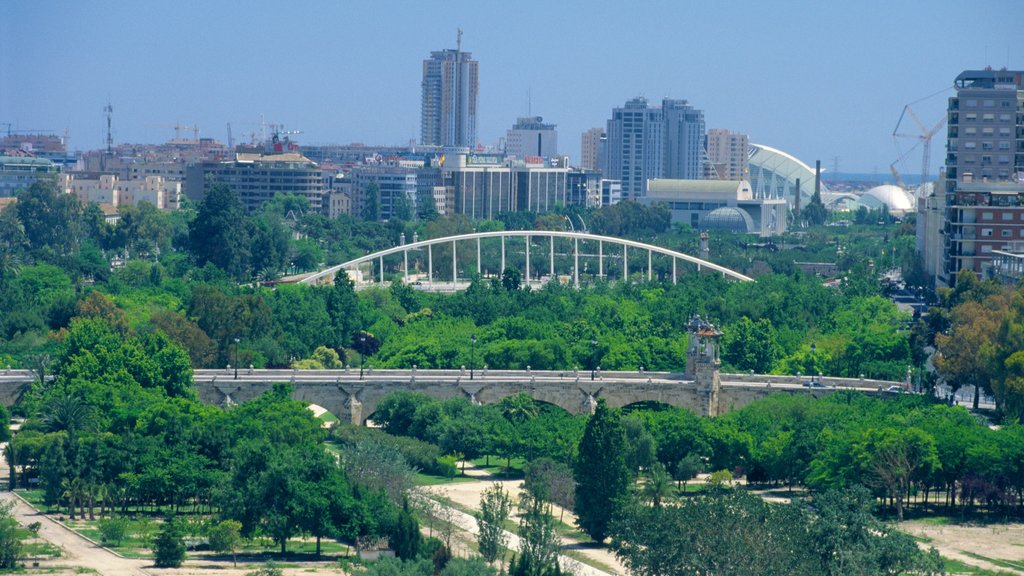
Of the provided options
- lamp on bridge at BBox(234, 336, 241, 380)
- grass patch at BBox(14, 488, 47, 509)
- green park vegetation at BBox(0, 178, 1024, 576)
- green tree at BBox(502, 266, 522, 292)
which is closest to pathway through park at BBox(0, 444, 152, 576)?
grass patch at BBox(14, 488, 47, 509)

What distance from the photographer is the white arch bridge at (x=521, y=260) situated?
5955 inches

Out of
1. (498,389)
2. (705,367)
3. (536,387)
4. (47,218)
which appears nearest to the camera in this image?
(705,367)

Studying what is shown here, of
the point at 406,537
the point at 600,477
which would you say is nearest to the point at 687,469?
the point at 600,477

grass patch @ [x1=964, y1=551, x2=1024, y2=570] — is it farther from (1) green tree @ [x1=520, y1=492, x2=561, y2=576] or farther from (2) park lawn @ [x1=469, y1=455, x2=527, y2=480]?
(2) park lawn @ [x1=469, y1=455, x2=527, y2=480]

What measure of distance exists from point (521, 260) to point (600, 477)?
337ft

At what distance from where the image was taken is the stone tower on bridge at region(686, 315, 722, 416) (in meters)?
86.9

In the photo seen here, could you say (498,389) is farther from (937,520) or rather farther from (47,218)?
(47,218)

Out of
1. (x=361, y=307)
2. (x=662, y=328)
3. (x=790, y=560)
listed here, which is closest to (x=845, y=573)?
(x=790, y=560)

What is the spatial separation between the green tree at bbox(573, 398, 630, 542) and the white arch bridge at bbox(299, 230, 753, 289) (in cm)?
7677

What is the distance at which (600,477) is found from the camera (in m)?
67.8

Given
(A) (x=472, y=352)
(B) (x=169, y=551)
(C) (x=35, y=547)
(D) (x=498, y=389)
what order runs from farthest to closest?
(A) (x=472, y=352), (D) (x=498, y=389), (C) (x=35, y=547), (B) (x=169, y=551)

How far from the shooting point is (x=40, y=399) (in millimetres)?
82562

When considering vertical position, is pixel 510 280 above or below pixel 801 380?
above

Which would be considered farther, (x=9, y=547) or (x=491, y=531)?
(x=491, y=531)
